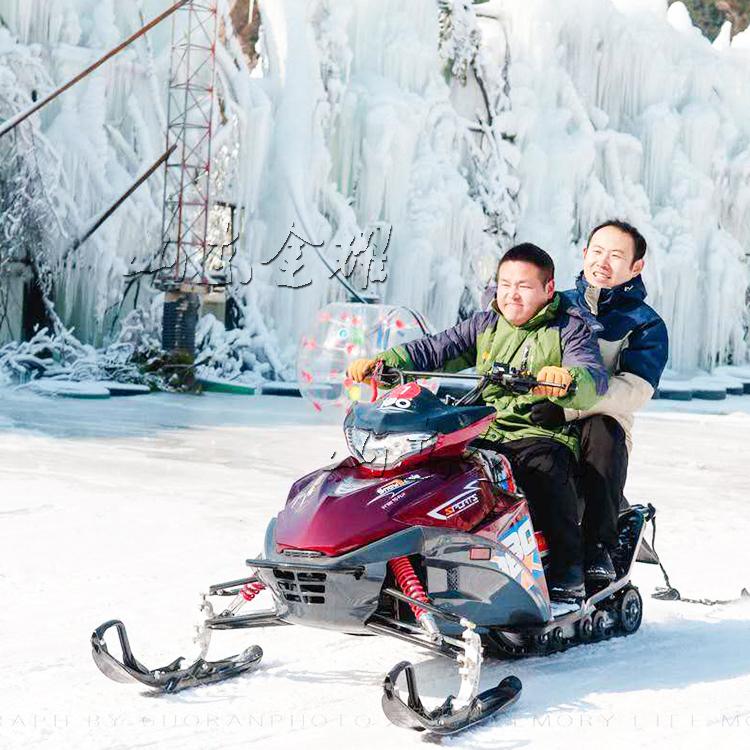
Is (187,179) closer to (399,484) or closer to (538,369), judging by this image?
(538,369)

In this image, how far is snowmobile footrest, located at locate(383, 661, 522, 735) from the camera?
3139 mm

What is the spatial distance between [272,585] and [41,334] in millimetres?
12660

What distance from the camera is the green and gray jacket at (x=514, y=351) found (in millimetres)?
3920

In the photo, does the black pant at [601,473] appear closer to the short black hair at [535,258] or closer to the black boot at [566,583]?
the black boot at [566,583]

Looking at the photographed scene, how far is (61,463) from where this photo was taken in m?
8.53

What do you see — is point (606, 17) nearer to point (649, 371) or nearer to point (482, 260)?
point (482, 260)

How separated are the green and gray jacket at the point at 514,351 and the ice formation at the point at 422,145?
39.0 ft

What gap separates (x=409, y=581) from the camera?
Result: 3.37m

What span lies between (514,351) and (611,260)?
25.0 inches

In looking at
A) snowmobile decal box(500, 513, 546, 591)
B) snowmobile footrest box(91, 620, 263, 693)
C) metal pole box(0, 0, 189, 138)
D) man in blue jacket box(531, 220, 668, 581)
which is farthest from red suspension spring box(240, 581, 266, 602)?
metal pole box(0, 0, 189, 138)

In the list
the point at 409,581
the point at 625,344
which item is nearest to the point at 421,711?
the point at 409,581

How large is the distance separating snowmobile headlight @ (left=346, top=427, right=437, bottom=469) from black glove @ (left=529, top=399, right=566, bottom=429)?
1.88ft

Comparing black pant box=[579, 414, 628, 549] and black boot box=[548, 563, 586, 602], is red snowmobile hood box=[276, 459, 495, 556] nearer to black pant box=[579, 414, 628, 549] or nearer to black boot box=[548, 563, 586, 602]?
black boot box=[548, 563, 586, 602]

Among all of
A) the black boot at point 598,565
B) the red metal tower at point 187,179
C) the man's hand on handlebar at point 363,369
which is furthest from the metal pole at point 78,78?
the black boot at point 598,565
